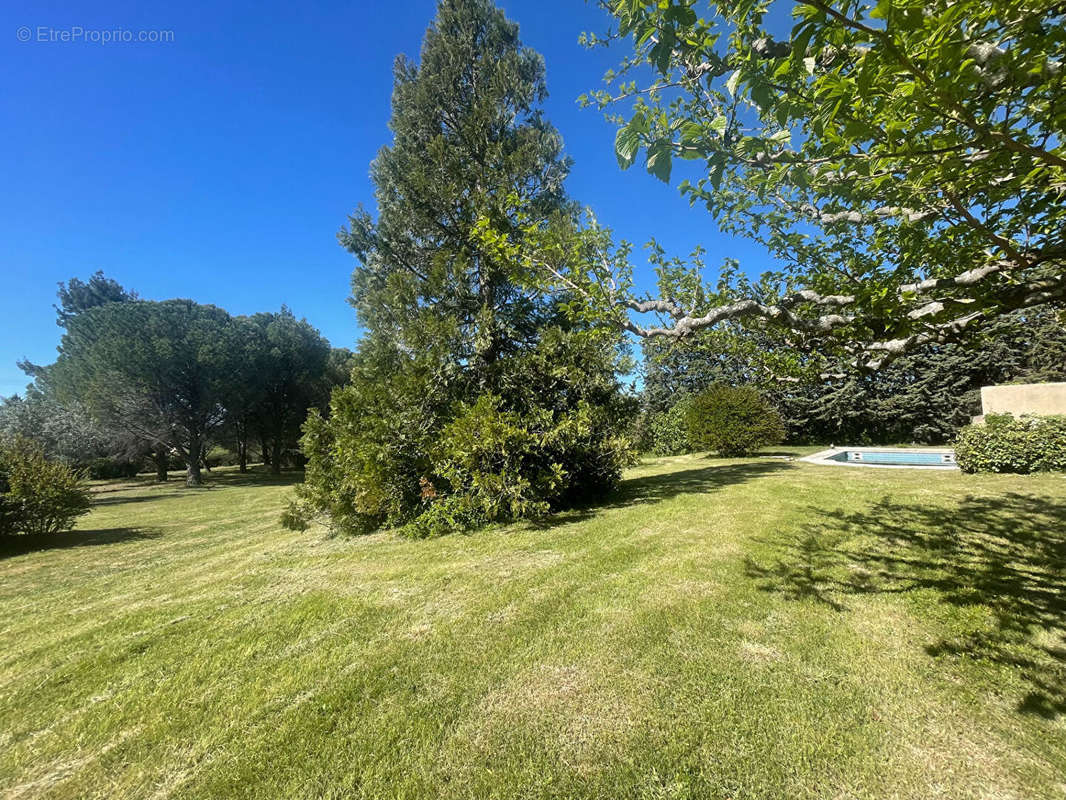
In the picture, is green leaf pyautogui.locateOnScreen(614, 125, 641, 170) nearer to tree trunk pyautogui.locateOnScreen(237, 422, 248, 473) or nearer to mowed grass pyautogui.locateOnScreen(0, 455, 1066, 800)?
mowed grass pyautogui.locateOnScreen(0, 455, 1066, 800)

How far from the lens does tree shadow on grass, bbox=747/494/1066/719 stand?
2760mm

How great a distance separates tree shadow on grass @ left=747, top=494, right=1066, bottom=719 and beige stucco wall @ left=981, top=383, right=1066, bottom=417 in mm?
10922

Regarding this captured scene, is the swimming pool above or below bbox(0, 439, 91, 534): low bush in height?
below

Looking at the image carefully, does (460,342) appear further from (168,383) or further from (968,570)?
(168,383)

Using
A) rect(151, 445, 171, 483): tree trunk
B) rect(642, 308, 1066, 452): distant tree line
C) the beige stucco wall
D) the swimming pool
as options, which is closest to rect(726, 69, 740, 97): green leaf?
rect(642, 308, 1066, 452): distant tree line

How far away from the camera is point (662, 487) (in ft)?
31.1

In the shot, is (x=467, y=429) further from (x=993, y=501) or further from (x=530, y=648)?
(x=993, y=501)

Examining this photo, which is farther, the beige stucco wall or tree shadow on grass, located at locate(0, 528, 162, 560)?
the beige stucco wall

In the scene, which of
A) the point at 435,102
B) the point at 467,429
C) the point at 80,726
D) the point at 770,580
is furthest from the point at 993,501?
the point at 435,102

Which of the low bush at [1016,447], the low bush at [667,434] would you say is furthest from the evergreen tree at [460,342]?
the low bush at [667,434]

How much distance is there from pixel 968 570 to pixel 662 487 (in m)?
5.68

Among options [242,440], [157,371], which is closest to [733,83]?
[157,371]

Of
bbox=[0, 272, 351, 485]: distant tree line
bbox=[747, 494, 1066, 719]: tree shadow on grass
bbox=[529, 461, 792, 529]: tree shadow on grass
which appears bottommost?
bbox=[747, 494, 1066, 719]: tree shadow on grass

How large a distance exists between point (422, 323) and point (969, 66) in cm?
752
